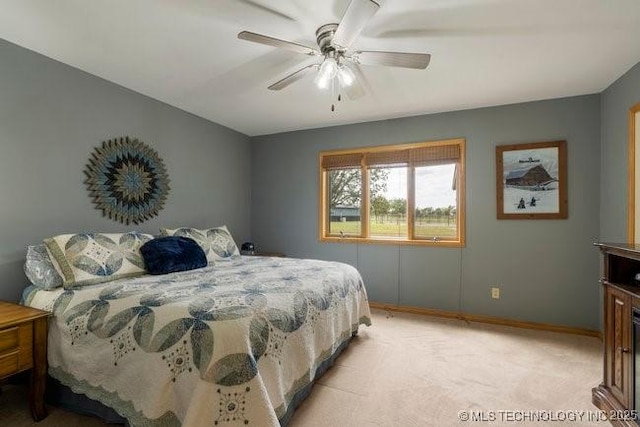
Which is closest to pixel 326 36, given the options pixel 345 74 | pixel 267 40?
pixel 345 74

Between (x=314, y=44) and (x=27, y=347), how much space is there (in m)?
2.62

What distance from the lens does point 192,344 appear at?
142 cm

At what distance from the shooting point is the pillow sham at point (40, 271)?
2.07m

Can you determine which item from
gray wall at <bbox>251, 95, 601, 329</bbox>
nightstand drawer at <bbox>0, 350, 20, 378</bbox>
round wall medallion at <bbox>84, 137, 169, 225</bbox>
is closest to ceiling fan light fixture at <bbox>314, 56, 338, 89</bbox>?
gray wall at <bbox>251, 95, 601, 329</bbox>

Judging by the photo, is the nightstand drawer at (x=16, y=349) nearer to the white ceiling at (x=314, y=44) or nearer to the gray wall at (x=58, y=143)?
the gray wall at (x=58, y=143)

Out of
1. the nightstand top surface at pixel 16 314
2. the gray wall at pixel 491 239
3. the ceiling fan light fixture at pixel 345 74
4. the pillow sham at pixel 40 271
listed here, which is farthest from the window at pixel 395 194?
the nightstand top surface at pixel 16 314

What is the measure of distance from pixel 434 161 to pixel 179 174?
306 cm

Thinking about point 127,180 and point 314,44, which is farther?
point 127,180

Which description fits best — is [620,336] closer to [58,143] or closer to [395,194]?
[395,194]

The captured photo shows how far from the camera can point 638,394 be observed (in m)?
1.59

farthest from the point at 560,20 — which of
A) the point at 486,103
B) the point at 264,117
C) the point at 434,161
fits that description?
the point at 264,117

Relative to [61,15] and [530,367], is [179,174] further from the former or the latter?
[530,367]

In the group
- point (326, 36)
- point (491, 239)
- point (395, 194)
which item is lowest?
point (491, 239)

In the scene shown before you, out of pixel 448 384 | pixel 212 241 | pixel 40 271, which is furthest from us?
pixel 212 241
